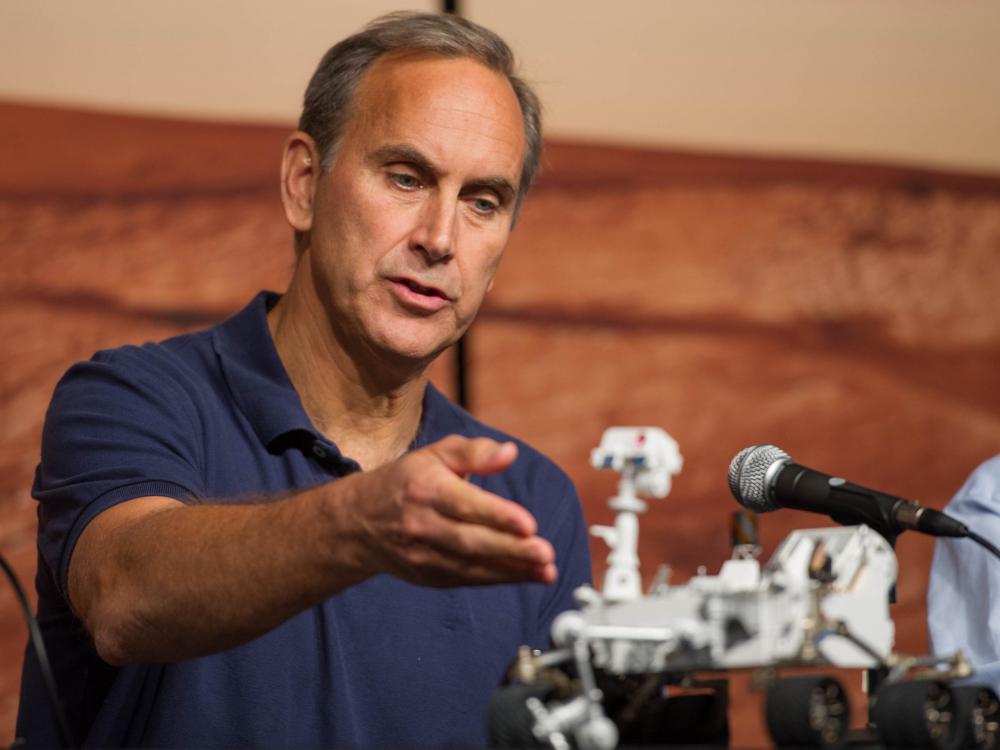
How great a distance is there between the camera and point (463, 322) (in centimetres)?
189

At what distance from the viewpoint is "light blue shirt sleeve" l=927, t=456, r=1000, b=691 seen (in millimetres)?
1825

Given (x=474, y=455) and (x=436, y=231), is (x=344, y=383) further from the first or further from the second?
(x=474, y=455)

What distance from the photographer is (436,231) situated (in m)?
1.80

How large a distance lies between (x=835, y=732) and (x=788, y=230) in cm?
229

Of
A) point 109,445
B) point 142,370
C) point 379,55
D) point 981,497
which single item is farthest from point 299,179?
point 981,497

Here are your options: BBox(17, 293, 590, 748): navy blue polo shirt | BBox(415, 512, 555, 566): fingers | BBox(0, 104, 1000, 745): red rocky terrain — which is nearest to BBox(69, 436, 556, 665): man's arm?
BBox(415, 512, 555, 566): fingers

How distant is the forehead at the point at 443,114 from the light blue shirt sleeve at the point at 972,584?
0.76m

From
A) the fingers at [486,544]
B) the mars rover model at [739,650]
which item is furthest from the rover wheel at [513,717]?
the fingers at [486,544]

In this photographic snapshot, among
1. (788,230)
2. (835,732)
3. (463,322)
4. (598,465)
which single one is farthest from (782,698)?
(788,230)

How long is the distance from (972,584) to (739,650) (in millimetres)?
946

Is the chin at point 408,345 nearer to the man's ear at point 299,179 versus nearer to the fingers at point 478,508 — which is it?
the man's ear at point 299,179

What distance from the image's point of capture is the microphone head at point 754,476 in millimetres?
1345

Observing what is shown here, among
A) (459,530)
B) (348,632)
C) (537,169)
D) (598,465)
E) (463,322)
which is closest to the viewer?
(459,530)

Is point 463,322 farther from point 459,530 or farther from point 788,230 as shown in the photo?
point 788,230
